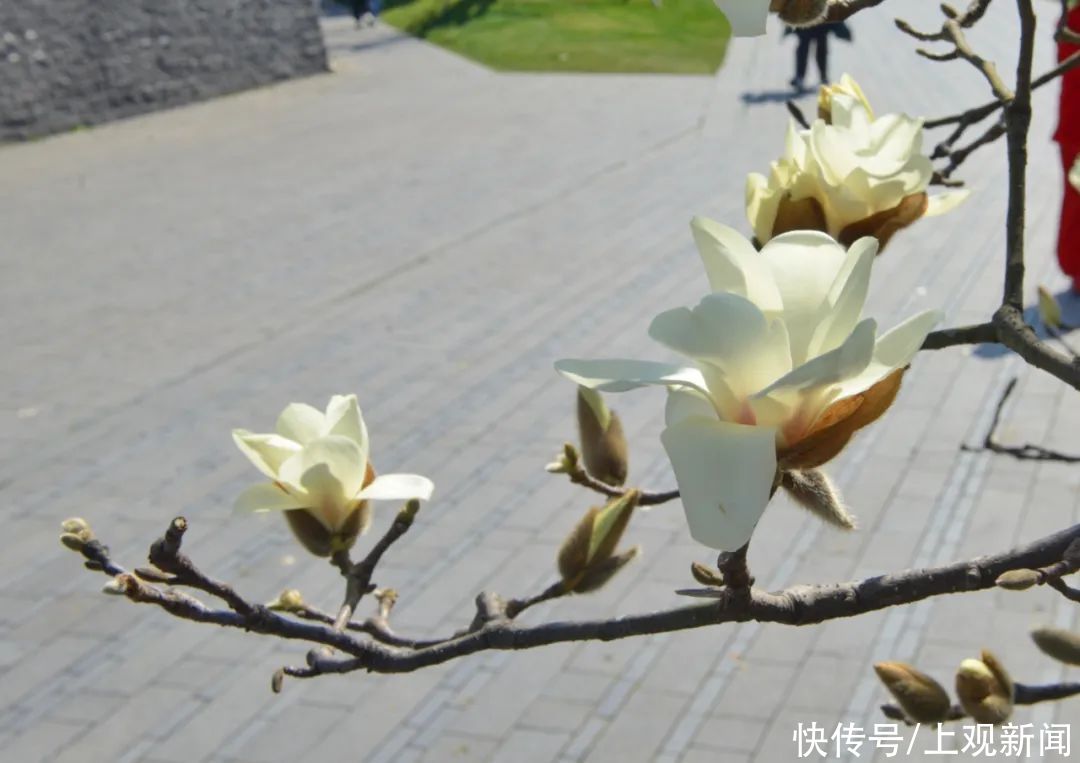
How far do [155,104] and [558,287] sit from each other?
274 inches

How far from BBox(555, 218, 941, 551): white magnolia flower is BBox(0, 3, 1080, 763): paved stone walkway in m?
2.96

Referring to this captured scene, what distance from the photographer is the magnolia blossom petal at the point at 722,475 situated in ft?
2.50

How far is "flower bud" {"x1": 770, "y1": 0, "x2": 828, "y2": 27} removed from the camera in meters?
0.96

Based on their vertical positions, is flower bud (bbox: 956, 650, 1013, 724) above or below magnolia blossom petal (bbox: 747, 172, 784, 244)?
below

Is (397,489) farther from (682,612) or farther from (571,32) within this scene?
(571,32)

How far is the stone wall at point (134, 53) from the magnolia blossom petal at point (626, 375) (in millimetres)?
11757

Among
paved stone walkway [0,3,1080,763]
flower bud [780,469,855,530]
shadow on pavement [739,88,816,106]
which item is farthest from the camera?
shadow on pavement [739,88,816,106]

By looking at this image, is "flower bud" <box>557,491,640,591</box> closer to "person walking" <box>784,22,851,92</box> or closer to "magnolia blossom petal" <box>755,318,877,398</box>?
"magnolia blossom petal" <box>755,318,877,398</box>

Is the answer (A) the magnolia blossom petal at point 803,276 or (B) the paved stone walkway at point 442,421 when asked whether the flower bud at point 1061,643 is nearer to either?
(A) the magnolia blossom petal at point 803,276

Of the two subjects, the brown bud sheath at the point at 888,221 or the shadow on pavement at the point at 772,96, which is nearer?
the brown bud sheath at the point at 888,221

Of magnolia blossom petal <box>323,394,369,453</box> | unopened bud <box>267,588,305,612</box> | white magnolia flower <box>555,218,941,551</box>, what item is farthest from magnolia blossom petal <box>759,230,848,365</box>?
unopened bud <box>267,588,305,612</box>

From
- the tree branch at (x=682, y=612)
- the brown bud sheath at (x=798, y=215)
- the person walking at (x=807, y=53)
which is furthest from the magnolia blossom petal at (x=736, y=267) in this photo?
the person walking at (x=807, y=53)

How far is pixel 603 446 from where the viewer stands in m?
1.34

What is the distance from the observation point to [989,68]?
4.30ft
